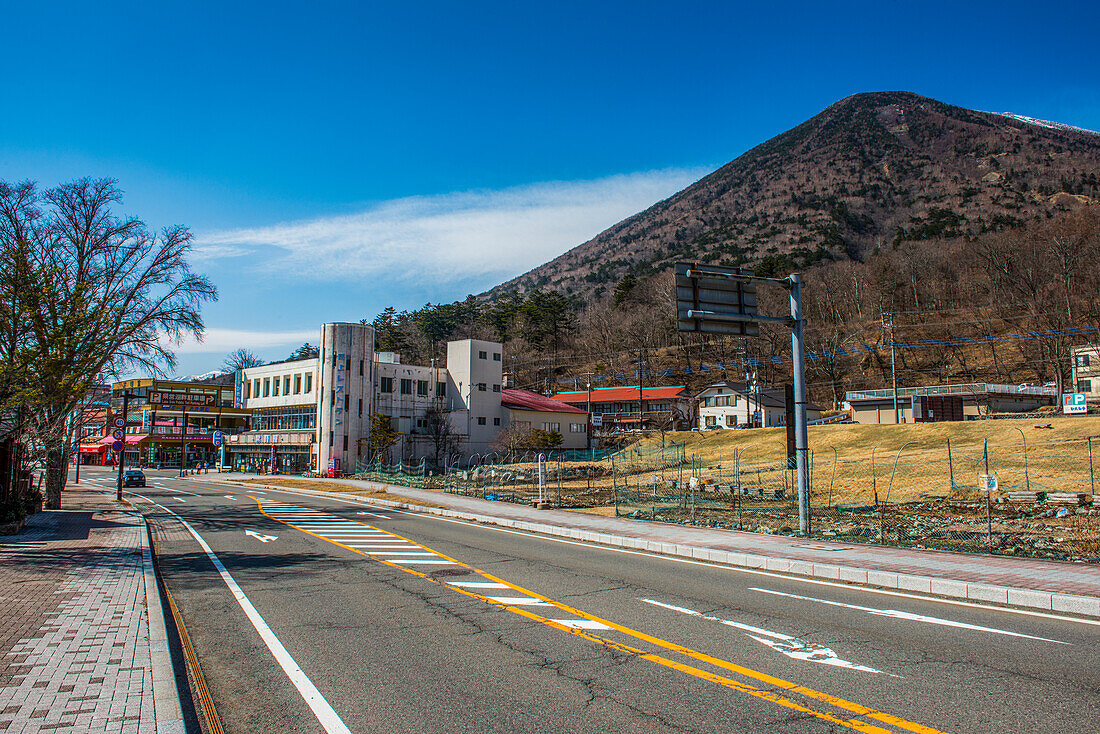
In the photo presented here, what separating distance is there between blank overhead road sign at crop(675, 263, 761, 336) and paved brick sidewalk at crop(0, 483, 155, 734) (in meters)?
12.2

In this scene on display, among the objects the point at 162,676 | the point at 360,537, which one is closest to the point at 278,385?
the point at 360,537

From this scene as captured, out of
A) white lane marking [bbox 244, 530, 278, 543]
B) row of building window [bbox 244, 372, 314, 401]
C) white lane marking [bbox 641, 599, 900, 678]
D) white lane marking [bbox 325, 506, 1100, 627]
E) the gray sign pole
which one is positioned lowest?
white lane marking [bbox 244, 530, 278, 543]

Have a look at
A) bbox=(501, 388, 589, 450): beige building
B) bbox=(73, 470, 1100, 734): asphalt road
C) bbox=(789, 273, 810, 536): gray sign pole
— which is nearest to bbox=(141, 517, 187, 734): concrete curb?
bbox=(73, 470, 1100, 734): asphalt road

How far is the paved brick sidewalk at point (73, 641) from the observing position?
5.02 metres

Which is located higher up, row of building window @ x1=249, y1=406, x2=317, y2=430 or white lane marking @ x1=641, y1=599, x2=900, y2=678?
row of building window @ x1=249, y1=406, x2=317, y2=430

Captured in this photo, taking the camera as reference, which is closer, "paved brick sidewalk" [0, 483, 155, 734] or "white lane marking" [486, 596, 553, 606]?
"paved brick sidewalk" [0, 483, 155, 734]

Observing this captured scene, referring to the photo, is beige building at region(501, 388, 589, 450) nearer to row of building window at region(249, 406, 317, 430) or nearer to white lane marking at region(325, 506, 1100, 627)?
row of building window at region(249, 406, 317, 430)

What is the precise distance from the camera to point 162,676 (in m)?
6.04

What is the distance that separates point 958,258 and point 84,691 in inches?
4914

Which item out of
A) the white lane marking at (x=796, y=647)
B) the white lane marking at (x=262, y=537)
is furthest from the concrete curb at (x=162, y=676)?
the white lane marking at (x=262, y=537)

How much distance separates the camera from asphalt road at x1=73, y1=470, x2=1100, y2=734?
5.14 metres

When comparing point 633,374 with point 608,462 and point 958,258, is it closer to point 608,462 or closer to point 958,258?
point 958,258

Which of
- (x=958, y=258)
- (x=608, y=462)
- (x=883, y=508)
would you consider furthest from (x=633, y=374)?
(x=883, y=508)

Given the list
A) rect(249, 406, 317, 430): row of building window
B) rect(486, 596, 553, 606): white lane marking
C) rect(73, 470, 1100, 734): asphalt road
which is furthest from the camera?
rect(249, 406, 317, 430): row of building window
